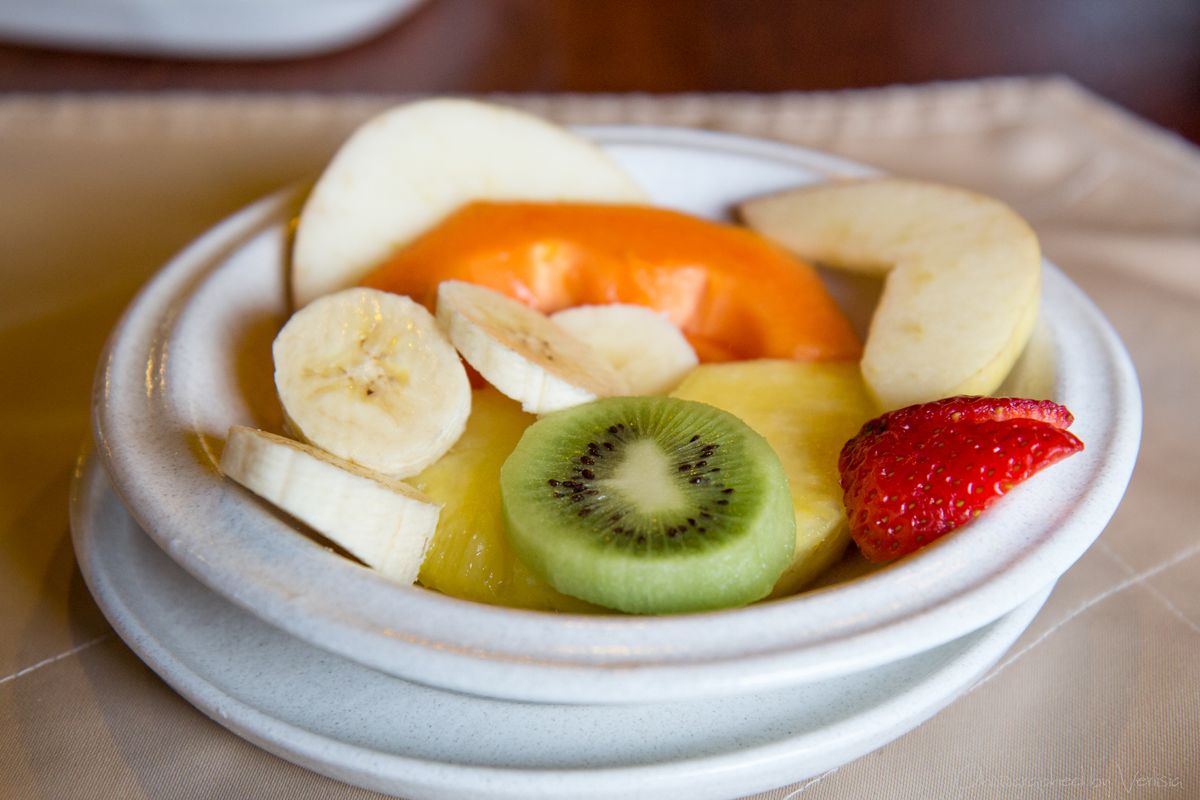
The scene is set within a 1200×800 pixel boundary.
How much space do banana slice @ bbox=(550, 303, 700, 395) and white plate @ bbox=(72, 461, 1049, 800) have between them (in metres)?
0.39

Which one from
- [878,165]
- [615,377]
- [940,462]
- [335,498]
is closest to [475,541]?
[335,498]

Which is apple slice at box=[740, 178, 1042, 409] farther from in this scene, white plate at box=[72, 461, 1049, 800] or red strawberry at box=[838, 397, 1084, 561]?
white plate at box=[72, 461, 1049, 800]

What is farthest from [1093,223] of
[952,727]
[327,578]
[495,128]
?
[327,578]

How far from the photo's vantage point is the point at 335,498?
2.24 feet

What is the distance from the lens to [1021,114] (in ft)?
5.49

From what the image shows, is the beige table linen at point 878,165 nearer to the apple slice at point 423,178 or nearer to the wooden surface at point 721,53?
the wooden surface at point 721,53

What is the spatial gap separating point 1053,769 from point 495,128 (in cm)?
85

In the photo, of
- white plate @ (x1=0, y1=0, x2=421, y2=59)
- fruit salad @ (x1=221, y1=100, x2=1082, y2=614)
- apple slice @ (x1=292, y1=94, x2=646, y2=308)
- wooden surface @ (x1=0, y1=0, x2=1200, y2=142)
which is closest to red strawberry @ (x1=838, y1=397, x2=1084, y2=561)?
fruit salad @ (x1=221, y1=100, x2=1082, y2=614)

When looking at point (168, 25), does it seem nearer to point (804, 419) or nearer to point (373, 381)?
point (373, 381)

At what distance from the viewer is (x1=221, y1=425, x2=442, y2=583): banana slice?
2.18 ft

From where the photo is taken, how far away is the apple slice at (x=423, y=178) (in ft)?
3.43

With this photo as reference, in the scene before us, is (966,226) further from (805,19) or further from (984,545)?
(805,19)

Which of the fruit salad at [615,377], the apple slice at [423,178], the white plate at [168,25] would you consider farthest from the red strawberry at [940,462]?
the white plate at [168,25]

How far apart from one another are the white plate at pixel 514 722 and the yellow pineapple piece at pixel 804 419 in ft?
0.38
